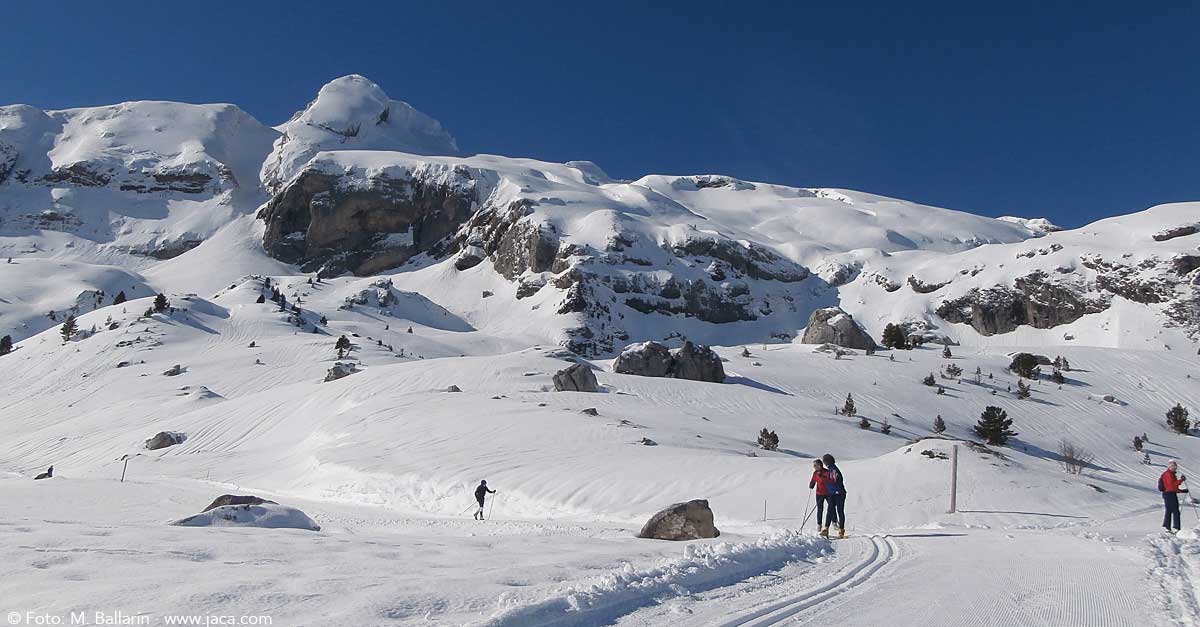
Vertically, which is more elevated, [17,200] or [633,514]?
[17,200]

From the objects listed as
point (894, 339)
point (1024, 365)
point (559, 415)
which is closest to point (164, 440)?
point (559, 415)

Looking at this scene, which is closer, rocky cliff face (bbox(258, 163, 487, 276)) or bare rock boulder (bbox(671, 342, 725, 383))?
bare rock boulder (bbox(671, 342, 725, 383))

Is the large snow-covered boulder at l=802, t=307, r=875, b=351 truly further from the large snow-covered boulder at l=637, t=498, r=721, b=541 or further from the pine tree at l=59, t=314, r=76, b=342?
the pine tree at l=59, t=314, r=76, b=342

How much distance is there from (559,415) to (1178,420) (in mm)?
32974

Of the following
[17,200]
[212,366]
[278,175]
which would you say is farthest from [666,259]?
[17,200]

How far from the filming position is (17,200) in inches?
5802

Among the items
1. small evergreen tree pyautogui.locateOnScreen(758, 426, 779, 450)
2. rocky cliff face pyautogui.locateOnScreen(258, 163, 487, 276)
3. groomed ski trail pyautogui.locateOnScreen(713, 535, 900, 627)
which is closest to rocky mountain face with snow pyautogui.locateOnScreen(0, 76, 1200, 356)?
rocky cliff face pyautogui.locateOnScreen(258, 163, 487, 276)

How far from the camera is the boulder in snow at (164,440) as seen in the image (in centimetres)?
3078

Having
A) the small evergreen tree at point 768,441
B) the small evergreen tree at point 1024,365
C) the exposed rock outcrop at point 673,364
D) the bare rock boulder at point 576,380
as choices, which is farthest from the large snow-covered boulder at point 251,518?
the small evergreen tree at point 1024,365

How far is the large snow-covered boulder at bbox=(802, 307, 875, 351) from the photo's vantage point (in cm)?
6444

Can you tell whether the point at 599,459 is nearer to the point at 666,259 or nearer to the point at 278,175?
the point at 666,259

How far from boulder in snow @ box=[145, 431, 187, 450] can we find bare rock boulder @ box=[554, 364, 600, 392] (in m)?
16.8

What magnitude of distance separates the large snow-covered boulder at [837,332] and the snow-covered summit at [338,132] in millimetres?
126207

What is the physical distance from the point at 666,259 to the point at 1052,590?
102 meters
